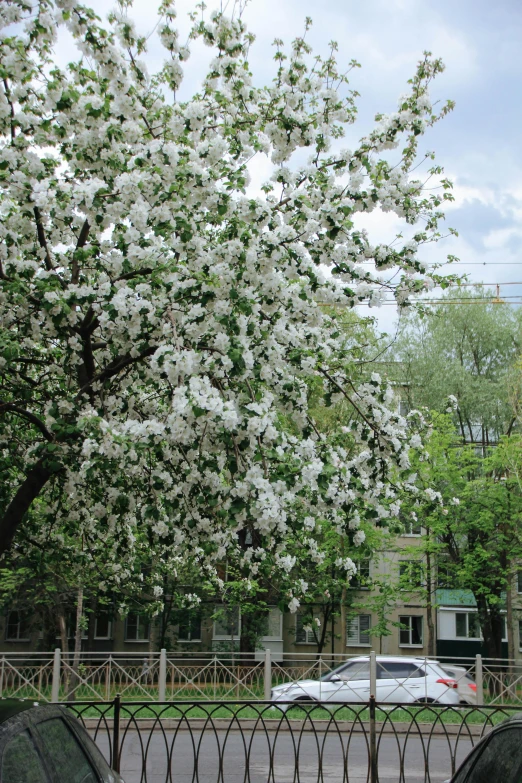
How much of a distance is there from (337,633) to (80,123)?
3654 centimetres

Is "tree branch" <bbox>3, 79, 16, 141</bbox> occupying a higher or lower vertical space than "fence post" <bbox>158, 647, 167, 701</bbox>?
higher

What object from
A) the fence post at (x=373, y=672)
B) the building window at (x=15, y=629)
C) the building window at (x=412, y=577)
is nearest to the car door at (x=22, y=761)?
the fence post at (x=373, y=672)

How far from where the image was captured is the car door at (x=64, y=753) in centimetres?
415

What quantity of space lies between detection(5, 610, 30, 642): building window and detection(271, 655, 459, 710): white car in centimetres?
2377

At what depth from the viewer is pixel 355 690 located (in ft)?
62.4

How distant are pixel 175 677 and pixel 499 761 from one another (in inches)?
662

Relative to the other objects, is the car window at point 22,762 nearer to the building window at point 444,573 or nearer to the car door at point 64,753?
the car door at point 64,753

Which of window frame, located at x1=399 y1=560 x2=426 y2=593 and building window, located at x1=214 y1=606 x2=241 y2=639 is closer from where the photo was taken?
window frame, located at x1=399 y1=560 x2=426 y2=593

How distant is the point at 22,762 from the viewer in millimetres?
3719

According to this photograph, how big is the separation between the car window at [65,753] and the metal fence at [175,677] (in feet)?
48.6

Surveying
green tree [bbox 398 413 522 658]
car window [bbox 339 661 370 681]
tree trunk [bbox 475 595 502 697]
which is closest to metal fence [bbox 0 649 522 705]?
car window [bbox 339 661 370 681]

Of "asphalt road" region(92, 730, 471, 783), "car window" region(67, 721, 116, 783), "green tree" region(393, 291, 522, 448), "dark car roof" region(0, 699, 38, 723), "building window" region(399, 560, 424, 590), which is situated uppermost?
"green tree" region(393, 291, 522, 448)

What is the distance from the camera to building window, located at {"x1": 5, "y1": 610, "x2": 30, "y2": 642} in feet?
130

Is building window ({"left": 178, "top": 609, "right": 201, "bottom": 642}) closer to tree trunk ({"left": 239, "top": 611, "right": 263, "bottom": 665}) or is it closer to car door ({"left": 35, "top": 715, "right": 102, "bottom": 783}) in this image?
tree trunk ({"left": 239, "top": 611, "right": 263, "bottom": 665})
